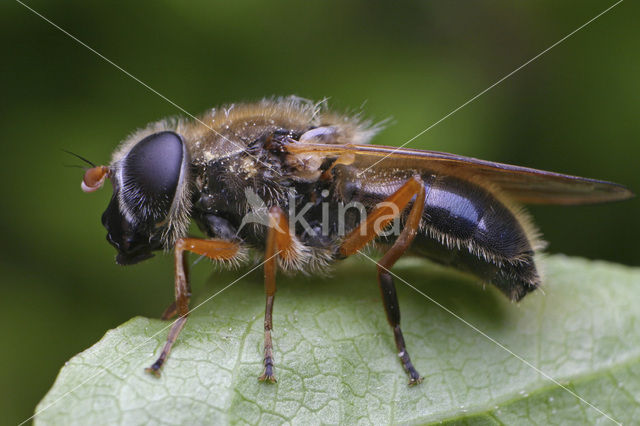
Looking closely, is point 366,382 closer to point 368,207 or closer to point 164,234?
point 368,207

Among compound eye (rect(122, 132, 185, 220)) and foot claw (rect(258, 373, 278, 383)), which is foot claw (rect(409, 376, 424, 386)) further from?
compound eye (rect(122, 132, 185, 220))

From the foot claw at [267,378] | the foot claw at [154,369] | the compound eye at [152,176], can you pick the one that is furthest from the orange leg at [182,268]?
the foot claw at [267,378]

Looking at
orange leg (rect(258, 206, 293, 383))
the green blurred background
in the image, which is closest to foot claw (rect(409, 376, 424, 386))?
orange leg (rect(258, 206, 293, 383))

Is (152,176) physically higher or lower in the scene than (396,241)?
higher

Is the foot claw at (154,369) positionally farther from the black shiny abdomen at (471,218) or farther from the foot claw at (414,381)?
the black shiny abdomen at (471,218)

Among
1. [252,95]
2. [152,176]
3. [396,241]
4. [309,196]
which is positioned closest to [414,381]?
[396,241]

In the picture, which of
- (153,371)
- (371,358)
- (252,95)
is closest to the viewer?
(153,371)

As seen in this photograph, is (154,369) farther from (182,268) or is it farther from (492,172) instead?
(492,172)

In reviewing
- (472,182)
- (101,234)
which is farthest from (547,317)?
(101,234)

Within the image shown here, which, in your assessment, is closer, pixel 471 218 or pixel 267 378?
pixel 267 378
